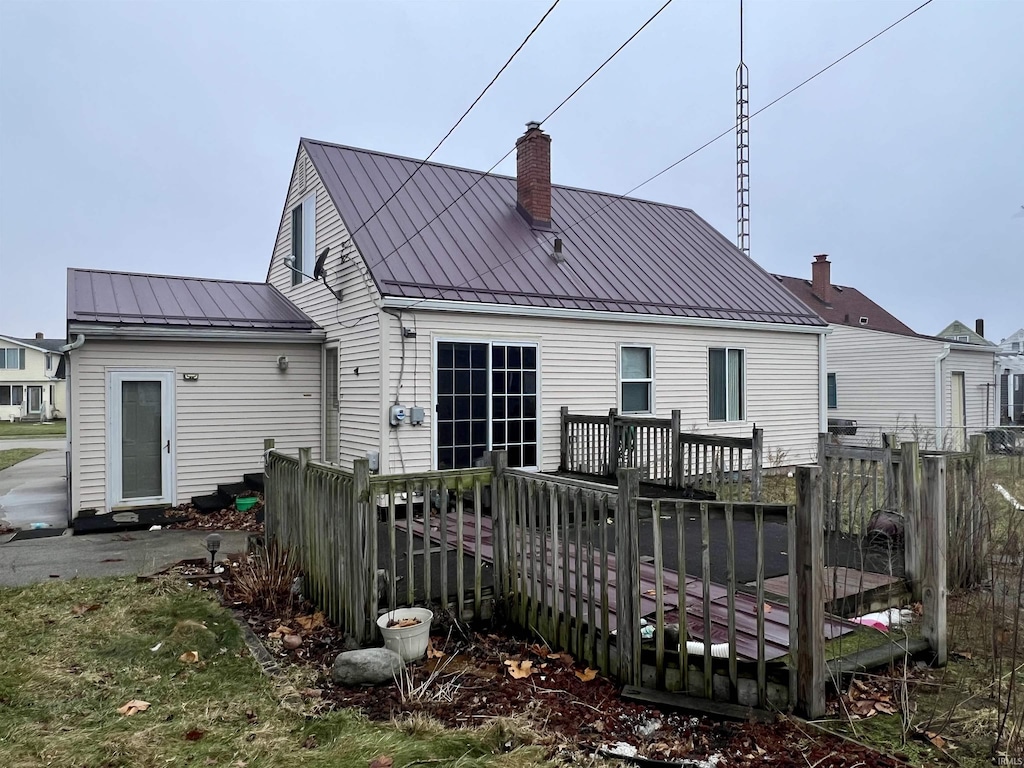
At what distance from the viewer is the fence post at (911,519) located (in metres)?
4.68

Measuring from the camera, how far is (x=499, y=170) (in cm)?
1412

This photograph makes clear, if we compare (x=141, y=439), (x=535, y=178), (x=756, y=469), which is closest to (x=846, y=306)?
(x=535, y=178)

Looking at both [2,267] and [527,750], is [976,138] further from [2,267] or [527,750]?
[2,267]

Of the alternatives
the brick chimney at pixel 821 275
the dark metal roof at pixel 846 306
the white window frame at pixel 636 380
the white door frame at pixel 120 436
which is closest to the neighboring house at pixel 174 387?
the white door frame at pixel 120 436

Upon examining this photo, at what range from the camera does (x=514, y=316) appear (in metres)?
10.3

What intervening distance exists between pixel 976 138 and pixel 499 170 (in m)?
8.47

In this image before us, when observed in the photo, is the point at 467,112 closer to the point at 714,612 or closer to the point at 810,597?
the point at 714,612

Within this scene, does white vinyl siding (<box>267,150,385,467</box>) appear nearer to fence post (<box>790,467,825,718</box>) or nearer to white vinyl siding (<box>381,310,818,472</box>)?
white vinyl siding (<box>381,310,818,472</box>)

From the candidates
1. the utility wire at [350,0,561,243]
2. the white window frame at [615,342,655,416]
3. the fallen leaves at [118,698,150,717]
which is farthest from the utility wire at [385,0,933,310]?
the fallen leaves at [118,698,150,717]

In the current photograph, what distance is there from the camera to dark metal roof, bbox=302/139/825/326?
10.2 metres

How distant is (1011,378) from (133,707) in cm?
3014

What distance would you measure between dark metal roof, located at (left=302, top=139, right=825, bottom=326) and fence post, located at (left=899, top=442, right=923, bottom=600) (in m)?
6.33

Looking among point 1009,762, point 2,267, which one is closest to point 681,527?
point 1009,762

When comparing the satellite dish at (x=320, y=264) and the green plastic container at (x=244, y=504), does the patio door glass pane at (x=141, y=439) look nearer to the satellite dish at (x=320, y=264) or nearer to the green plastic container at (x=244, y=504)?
the green plastic container at (x=244, y=504)
